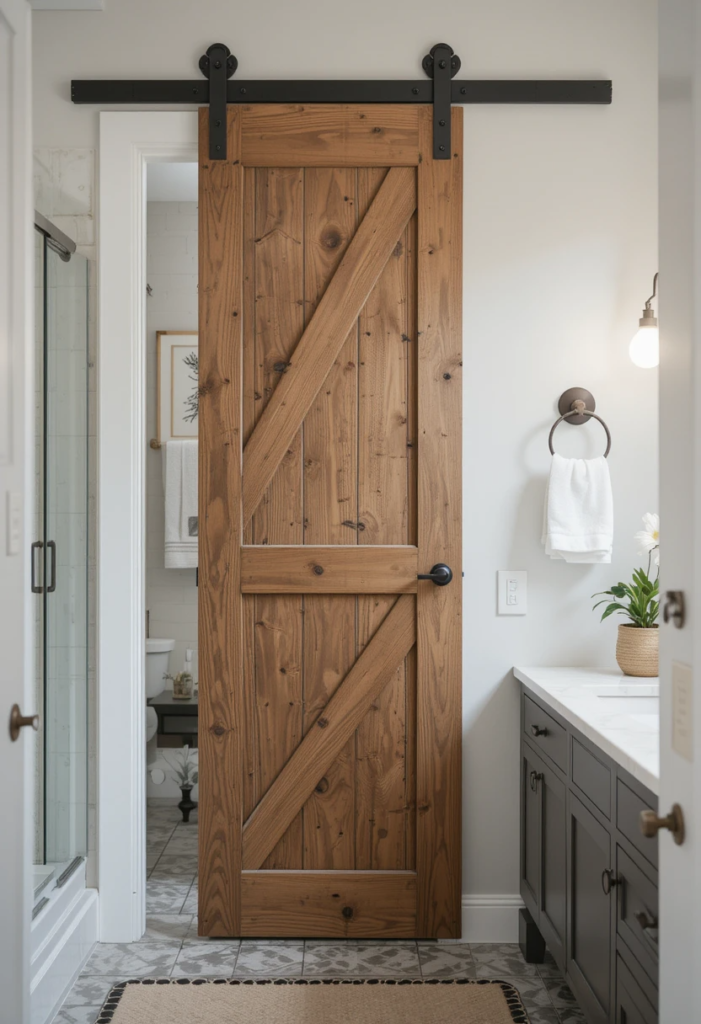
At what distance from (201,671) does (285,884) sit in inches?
26.7

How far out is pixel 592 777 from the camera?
1.83m

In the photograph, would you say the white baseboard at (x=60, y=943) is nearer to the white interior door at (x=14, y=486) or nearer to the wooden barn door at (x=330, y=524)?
the wooden barn door at (x=330, y=524)

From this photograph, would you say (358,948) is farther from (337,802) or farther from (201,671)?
(201,671)

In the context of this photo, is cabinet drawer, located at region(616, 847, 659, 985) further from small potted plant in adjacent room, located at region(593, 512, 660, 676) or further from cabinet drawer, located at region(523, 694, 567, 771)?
small potted plant in adjacent room, located at region(593, 512, 660, 676)

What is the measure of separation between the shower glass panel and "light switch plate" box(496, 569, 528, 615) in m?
1.26

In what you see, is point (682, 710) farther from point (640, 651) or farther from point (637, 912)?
point (640, 651)

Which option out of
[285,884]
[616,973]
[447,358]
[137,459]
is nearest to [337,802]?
[285,884]

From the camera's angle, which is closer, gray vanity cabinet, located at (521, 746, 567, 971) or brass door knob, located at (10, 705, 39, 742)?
brass door knob, located at (10, 705, 39, 742)

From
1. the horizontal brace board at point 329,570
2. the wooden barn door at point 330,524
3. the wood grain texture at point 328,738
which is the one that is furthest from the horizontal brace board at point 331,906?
the horizontal brace board at point 329,570

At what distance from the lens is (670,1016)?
3.66 feet

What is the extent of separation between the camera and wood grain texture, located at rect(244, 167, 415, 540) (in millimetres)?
2520

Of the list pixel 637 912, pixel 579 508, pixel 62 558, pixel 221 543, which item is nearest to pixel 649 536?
pixel 579 508

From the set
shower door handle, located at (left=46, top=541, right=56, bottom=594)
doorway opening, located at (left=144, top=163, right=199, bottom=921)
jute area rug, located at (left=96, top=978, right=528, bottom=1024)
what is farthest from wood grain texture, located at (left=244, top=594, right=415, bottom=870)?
doorway opening, located at (left=144, top=163, right=199, bottom=921)

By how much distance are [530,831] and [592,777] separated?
0.70m
